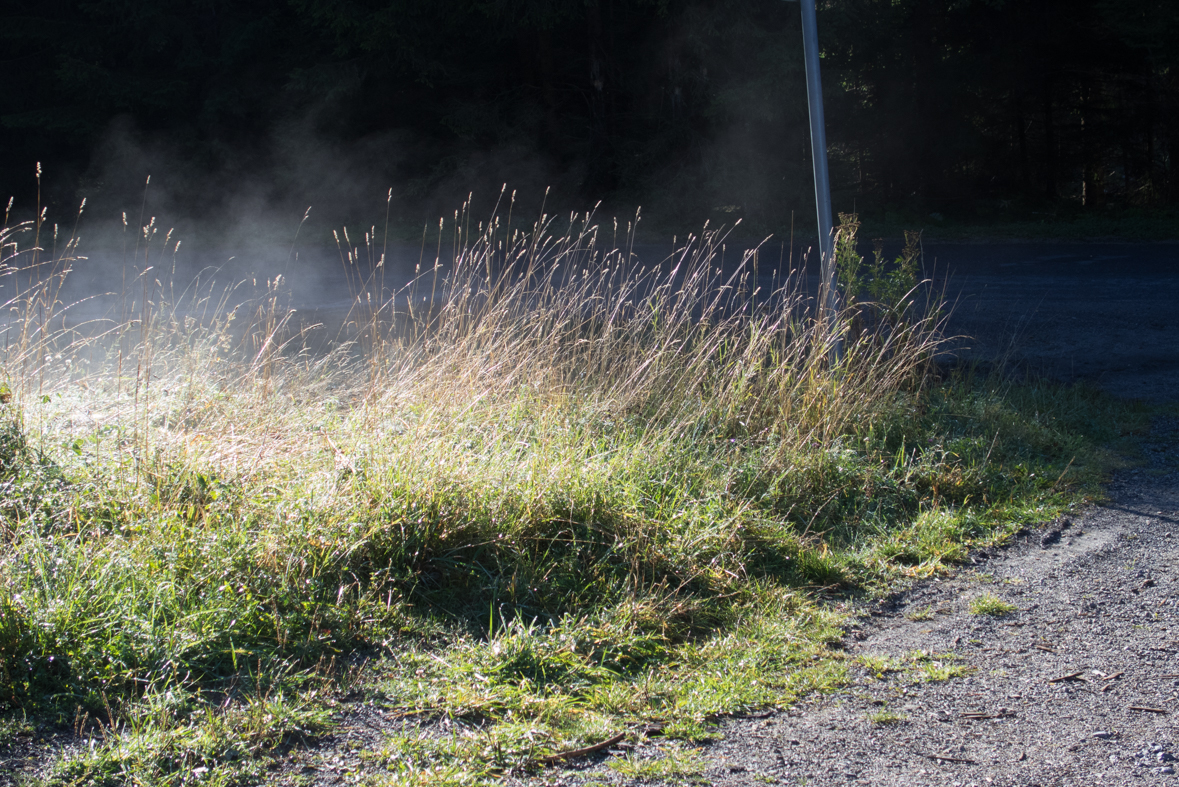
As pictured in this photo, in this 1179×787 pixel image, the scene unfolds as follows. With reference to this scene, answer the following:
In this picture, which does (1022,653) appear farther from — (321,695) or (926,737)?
(321,695)

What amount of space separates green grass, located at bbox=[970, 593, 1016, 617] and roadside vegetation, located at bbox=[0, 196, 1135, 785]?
1.10 feet

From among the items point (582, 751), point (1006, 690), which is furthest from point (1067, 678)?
point (582, 751)

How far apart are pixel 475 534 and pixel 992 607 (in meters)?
1.82

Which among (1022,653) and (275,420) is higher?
(275,420)

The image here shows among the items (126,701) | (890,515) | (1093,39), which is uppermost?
(1093,39)

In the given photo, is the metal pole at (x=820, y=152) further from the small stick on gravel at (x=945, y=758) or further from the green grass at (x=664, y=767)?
the green grass at (x=664, y=767)

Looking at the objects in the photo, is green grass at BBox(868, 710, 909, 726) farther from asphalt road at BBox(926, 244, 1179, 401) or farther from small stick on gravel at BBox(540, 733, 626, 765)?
asphalt road at BBox(926, 244, 1179, 401)

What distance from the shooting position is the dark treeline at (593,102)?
51.4 ft

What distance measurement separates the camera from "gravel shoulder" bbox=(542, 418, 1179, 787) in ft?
6.95

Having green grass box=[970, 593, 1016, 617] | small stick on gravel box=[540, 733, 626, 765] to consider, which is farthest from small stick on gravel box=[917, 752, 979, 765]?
green grass box=[970, 593, 1016, 617]

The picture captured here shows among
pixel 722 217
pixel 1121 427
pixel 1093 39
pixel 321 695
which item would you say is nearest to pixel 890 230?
pixel 722 217

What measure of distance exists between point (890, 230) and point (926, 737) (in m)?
13.9

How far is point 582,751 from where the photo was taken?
2209mm

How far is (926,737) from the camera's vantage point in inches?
88.9
